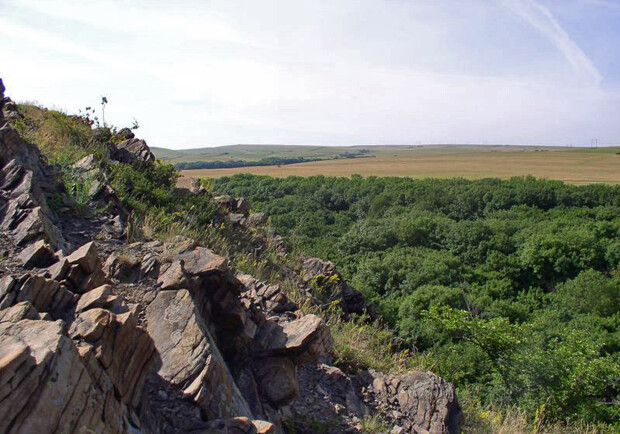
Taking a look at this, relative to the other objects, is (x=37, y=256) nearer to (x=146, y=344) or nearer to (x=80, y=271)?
(x=80, y=271)

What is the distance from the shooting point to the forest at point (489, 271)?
1327 centimetres

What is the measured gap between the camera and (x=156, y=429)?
137 inches

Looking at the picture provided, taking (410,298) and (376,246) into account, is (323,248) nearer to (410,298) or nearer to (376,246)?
Result: (376,246)

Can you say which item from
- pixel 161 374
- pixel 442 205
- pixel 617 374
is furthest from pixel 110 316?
pixel 442 205

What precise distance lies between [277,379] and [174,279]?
1504mm

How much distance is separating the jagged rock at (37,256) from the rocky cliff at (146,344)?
1cm

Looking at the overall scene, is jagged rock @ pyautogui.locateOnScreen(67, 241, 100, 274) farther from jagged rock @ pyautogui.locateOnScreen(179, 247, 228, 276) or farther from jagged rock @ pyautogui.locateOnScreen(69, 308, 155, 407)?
jagged rock @ pyautogui.locateOnScreen(179, 247, 228, 276)

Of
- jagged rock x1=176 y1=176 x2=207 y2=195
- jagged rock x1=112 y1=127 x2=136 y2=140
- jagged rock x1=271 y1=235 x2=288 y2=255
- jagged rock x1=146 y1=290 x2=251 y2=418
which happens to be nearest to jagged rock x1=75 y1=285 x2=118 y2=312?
jagged rock x1=146 y1=290 x2=251 y2=418

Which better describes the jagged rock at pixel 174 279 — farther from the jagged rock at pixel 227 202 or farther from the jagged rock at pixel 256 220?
the jagged rock at pixel 227 202

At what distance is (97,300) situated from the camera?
3842 millimetres

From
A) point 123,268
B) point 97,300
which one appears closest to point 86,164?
point 123,268

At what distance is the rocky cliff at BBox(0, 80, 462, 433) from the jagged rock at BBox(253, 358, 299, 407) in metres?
0.01

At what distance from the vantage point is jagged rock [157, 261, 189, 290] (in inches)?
189

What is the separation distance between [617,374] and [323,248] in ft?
87.6
